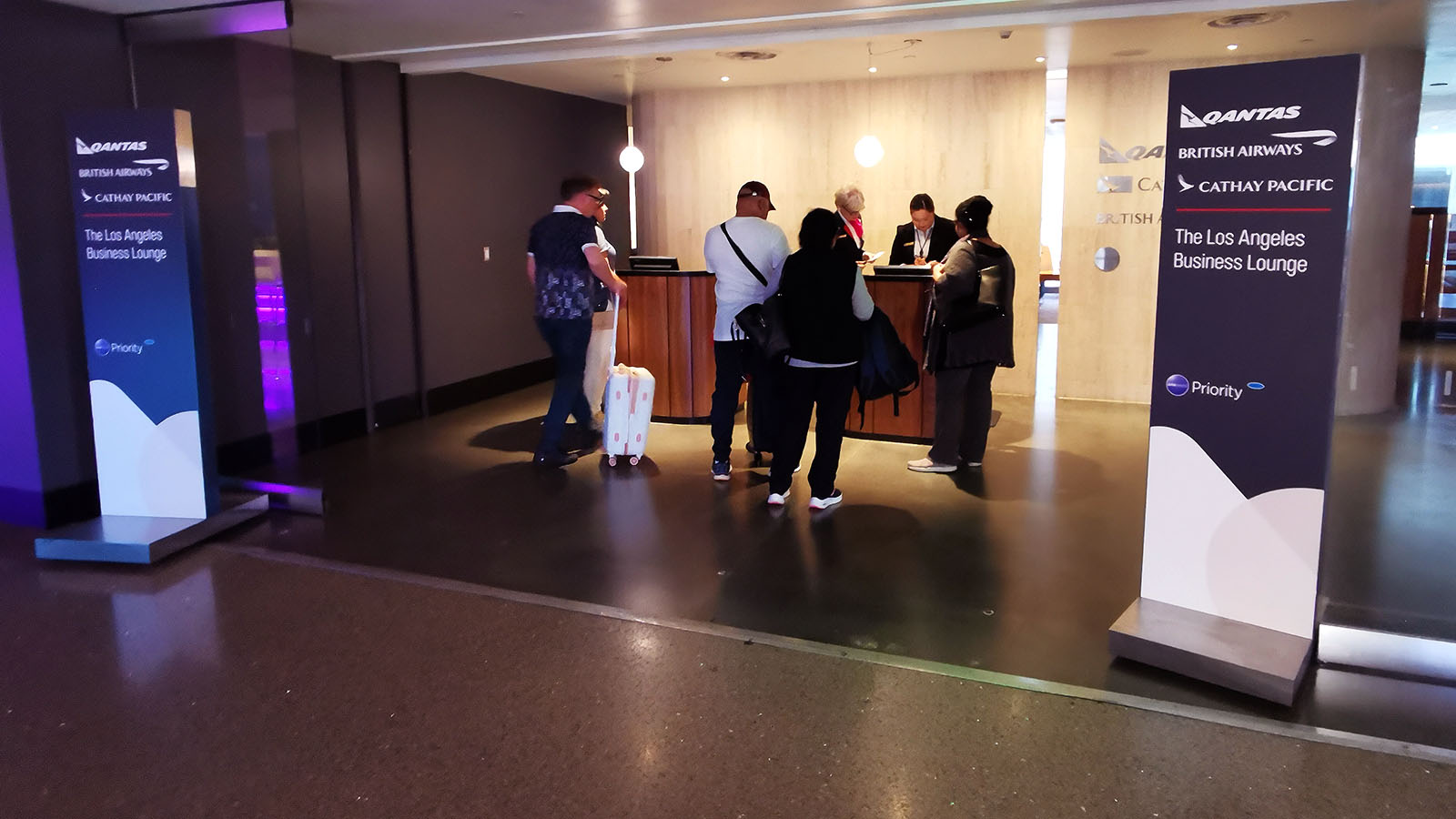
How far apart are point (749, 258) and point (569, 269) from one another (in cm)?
139

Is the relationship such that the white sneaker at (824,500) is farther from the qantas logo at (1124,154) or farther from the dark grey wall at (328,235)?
the qantas logo at (1124,154)

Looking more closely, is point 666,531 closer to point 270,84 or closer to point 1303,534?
point 1303,534

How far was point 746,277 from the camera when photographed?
5.92 m

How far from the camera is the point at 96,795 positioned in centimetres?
304

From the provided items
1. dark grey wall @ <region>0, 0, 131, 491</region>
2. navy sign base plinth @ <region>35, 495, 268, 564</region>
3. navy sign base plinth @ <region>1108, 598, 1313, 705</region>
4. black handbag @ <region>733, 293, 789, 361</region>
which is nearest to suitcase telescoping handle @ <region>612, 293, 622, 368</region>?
black handbag @ <region>733, 293, 789, 361</region>

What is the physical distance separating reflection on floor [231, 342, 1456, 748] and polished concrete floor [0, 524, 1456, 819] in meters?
0.32

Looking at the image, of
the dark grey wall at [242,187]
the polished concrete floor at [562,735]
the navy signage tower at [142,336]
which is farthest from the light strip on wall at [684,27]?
the polished concrete floor at [562,735]

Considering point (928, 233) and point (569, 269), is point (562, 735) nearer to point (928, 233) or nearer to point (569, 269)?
point (569, 269)

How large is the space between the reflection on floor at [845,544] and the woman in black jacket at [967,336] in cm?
24

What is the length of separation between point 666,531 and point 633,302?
10.3 feet

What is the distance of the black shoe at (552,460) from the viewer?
6.89 m

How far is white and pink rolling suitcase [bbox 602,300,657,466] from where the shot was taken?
22.2ft

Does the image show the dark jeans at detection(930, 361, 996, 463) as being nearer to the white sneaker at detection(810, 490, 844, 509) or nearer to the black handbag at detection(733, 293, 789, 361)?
the white sneaker at detection(810, 490, 844, 509)

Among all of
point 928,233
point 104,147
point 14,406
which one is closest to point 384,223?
point 104,147
